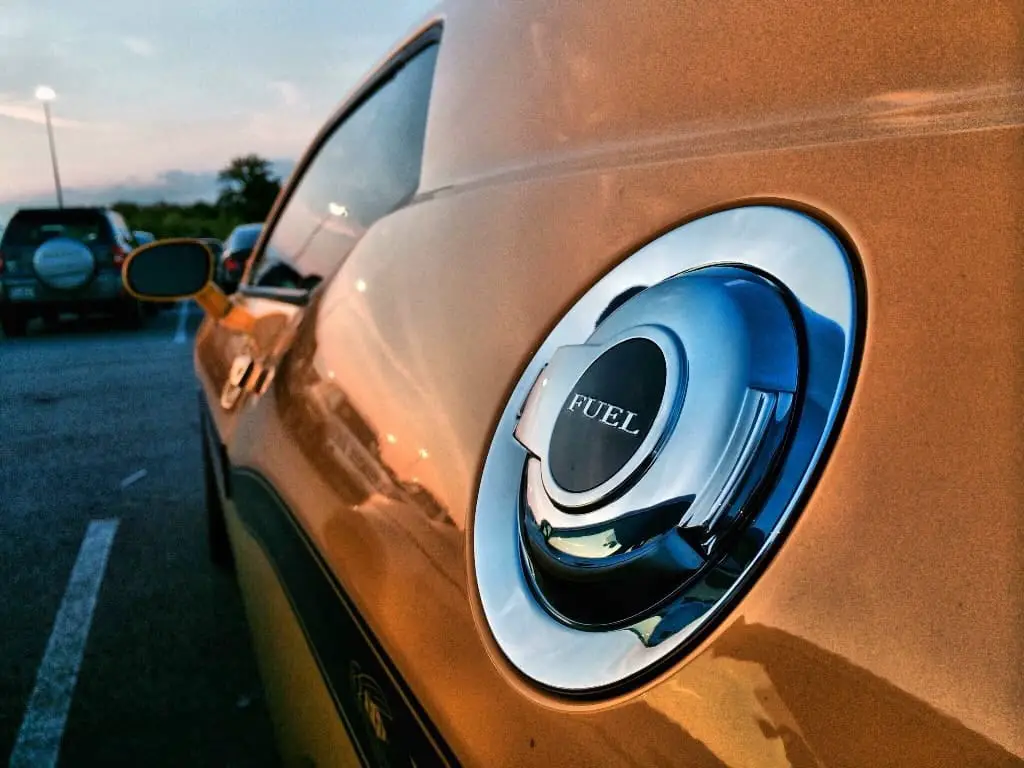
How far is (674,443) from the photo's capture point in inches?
24.4

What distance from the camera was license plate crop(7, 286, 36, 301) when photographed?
1138cm

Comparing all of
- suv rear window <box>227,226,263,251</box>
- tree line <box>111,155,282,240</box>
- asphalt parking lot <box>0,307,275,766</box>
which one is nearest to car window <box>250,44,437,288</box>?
asphalt parking lot <box>0,307,275,766</box>

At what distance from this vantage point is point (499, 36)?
1157 millimetres

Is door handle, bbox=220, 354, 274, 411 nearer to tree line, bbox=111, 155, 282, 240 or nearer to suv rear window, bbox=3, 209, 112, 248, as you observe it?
suv rear window, bbox=3, 209, 112, 248

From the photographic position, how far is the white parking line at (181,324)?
11.3 m

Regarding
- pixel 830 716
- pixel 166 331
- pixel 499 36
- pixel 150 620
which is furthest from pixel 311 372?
pixel 166 331

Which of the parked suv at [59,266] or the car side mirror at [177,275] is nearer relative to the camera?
the car side mirror at [177,275]

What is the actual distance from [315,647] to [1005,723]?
38.7 inches

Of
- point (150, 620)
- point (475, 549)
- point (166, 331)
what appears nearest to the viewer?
point (475, 549)

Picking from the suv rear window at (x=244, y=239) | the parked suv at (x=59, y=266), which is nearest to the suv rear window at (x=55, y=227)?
the parked suv at (x=59, y=266)

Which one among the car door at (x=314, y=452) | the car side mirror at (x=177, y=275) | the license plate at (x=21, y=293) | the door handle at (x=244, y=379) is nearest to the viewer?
the car door at (x=314, y=452)

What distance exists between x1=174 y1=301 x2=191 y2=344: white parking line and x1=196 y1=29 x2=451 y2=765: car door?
30.3ft

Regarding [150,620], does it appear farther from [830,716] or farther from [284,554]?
[830,716]

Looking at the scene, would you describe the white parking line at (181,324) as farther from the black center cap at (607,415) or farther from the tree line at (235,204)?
the tree line at (235,204)
